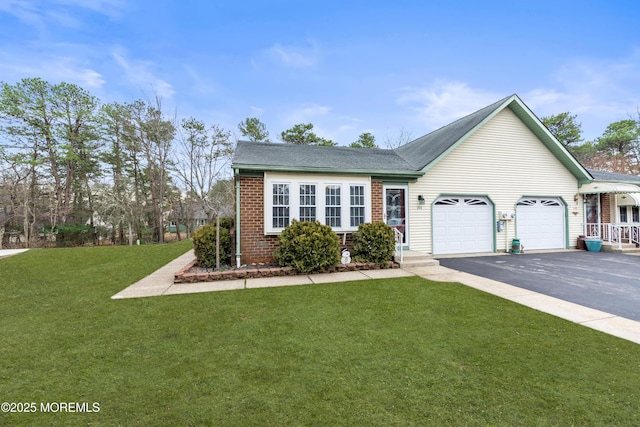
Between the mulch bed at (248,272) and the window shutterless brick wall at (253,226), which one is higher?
the window shutterless brick wall at (253,226)

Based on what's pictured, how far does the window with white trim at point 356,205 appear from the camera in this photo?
9.05 m

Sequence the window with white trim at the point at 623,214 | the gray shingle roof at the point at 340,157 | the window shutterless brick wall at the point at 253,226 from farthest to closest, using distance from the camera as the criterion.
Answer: the window with white trim at the point at 623,214 → the gray shingle roof at the point at 340,157 → the window shutterless brick wall at the point at 253,226

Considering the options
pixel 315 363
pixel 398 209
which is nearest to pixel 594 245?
pixel 398 209

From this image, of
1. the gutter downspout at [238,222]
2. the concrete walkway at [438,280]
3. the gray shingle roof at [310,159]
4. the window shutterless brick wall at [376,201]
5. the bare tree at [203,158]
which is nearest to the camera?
the concrete walkway at [438,280]

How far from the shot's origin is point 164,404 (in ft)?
7.86

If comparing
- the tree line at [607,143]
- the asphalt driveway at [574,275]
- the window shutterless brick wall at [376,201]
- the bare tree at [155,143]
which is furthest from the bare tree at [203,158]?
the tree line at [607,143]

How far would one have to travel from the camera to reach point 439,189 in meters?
10.7

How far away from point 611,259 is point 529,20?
11188mm

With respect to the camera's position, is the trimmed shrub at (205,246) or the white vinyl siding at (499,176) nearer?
the trimmed shrub at (205,246)

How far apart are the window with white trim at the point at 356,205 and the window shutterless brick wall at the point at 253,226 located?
265 centimetres

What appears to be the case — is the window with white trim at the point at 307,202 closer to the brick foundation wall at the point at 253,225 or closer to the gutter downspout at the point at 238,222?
the brick foundation wall at the point at 253,225

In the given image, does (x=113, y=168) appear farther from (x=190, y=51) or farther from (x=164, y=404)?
(x=164, y=404)

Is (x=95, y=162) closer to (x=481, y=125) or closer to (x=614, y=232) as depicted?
(x=481, y=125)

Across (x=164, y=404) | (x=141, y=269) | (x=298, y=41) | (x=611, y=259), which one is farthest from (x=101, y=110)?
(x=611, y=259)
